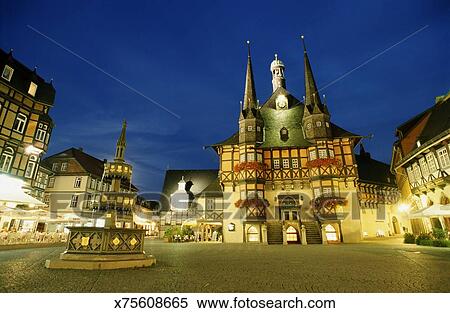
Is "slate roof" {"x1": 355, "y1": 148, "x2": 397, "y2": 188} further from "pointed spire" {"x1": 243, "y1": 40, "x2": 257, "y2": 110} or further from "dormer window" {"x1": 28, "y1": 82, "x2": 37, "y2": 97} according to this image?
"dormer window" {"x1": 28, "y1": 82, "x2": 37, "y2": 97}

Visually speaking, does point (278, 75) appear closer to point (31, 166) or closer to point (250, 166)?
point (250, 166)

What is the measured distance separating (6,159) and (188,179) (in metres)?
20.0

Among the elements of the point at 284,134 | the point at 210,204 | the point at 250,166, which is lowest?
the point at 210,204

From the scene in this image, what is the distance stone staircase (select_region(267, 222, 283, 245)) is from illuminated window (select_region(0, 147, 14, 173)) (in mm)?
20489

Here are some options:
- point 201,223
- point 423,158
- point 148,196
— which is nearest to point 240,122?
point 201,223


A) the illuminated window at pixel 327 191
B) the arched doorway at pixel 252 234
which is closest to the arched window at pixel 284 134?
the illuminated window at pixel 327 191

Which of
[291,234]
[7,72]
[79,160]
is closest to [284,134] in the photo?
[291,234]

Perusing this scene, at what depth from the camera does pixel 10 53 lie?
1906cm

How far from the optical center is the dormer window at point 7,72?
18217mm

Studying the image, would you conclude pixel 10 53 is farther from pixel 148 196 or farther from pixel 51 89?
pixel 148 196

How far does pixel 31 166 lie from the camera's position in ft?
66.2

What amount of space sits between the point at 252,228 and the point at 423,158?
13499mm

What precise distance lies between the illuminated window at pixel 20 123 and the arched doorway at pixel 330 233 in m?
25.6
